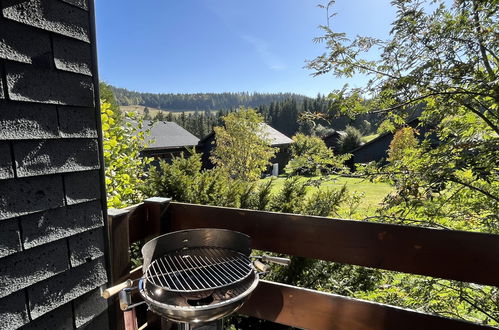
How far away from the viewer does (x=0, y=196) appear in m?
0.91

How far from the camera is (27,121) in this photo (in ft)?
3.24

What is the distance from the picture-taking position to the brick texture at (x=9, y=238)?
2.99 ft

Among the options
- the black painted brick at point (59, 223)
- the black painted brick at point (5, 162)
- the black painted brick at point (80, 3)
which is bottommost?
the black painted brick at point (59, 223)

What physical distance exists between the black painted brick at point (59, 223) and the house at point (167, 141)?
17497 mm

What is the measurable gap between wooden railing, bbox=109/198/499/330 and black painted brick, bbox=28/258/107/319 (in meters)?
0.09

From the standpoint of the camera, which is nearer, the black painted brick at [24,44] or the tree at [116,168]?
the black painted brick at [24,44]

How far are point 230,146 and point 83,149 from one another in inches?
550

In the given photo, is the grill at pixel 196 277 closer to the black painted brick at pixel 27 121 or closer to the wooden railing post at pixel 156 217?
the wooden railing post at pixel 156 217

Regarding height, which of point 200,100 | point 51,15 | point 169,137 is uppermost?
point 200,100

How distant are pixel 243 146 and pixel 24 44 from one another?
1395 centimetres

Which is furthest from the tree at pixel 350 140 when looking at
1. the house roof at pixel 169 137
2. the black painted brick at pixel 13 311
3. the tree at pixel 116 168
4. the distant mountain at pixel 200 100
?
the distant mountain at pixel 200 100

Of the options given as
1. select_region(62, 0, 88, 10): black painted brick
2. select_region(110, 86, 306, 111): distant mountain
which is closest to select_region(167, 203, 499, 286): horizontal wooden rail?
select_region(62, 0, 88, 10): black painted brick

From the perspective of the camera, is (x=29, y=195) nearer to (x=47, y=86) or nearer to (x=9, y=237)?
(x=9, y=237)

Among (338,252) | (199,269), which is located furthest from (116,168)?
(338,252)
